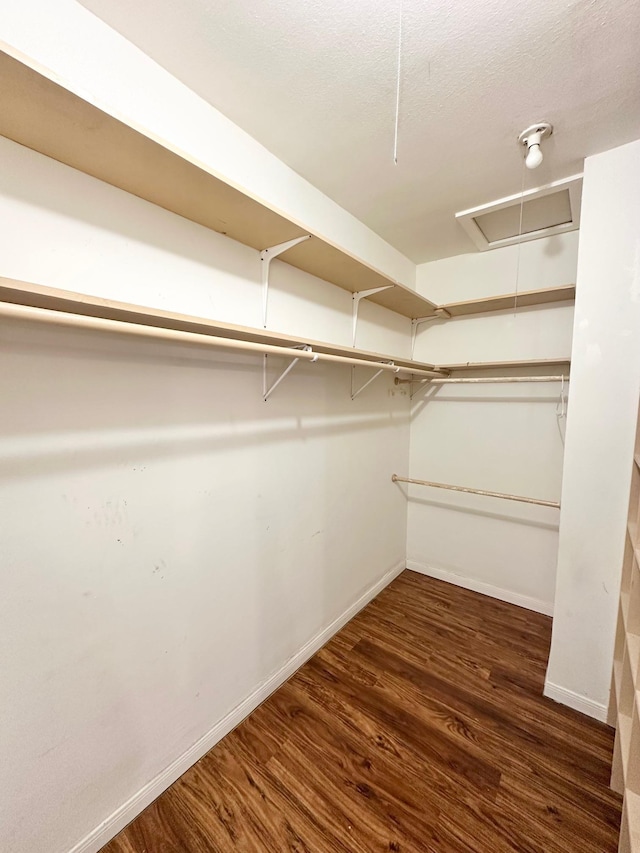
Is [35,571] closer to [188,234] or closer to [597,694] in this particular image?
[188,234]

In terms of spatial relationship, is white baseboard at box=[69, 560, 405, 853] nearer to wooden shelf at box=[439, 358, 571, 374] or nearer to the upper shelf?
wooden shelf at box=[439, 358, 571, 374]

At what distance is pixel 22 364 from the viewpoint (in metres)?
0.92

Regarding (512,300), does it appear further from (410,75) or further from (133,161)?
(133,161)

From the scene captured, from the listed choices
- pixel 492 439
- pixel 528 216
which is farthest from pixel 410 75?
pixel 492 439

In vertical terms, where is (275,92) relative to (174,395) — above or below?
above

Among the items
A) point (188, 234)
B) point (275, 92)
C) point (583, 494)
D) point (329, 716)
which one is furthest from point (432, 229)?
point (329, 716)

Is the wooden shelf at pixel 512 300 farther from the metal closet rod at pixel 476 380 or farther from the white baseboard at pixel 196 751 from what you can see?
the white baseboard at pixel 196 751

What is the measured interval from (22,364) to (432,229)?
7.36ft

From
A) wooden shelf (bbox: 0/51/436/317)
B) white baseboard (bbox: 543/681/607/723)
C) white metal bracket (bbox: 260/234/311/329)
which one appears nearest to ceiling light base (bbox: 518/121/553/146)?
wooden shelf (bbox: 0/51/436/317)

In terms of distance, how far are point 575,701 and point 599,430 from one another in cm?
134

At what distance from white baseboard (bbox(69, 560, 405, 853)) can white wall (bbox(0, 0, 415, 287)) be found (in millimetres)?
2077

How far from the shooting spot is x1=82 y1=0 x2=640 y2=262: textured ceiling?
3.23ft

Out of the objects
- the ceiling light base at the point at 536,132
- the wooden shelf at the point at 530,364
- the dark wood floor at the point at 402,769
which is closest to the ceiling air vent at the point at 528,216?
the ceiling light base at the point at 536,132

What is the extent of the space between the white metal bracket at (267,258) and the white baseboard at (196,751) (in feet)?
5.77
